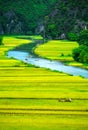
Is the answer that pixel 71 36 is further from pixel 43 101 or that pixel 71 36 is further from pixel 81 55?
pixel 43 101

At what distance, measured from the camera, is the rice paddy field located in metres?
24.6

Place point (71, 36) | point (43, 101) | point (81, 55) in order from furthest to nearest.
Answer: point (71, 36)
point (81, 55)
point (43, 101)

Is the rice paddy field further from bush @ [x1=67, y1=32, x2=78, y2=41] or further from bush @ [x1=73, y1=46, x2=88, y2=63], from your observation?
bush @ [x1=67, y1=32, x2=78, y2=41]

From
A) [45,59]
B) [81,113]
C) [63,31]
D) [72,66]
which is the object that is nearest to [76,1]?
[63,31]

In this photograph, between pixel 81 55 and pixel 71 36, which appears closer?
pixel 81 55

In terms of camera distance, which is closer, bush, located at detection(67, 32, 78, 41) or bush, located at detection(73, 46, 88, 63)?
bush, located at detection(73, 46, 88, 63)

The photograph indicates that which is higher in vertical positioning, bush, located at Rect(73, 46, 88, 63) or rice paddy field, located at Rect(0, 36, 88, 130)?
rice paddy field, located at Rect(0, 36, 88, 130)

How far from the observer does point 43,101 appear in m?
30.3

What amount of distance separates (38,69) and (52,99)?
19.2m

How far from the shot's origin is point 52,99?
31.0 meters

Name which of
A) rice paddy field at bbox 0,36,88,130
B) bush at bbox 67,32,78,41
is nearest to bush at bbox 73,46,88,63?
rice paddy field at bbox 0,36,88,130

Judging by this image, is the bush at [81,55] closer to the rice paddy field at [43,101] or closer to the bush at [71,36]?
Answer: the rice paddy field at [43,101]

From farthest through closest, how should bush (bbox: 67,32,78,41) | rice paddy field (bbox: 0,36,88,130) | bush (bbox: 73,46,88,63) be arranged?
bush (bbox: 67,32,78,41), bush (bbox: 73,46,88,63), rice paddy field (bbox: 0,36,88,130)

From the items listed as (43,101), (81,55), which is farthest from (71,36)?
(43,101)
